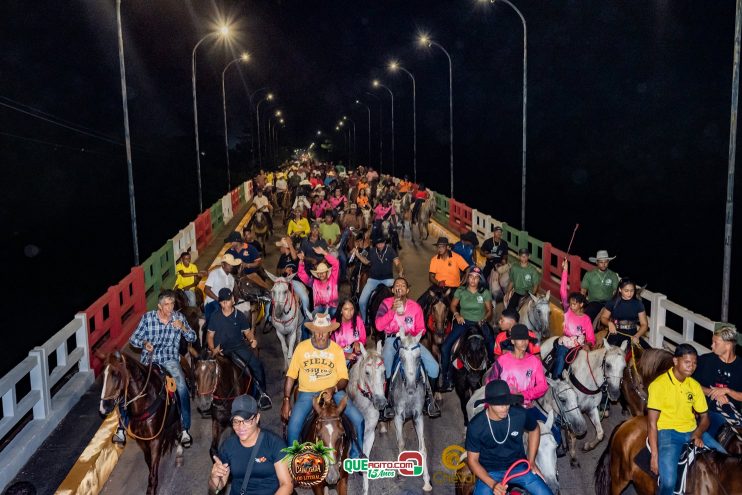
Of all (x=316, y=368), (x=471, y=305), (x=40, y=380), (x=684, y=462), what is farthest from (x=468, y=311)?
(x=40, y=380)

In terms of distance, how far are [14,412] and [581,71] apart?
122 m

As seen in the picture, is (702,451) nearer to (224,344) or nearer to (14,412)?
(224,344)

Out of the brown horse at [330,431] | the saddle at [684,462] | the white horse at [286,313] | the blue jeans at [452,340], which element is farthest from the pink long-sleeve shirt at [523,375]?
the white horse at [286,313]

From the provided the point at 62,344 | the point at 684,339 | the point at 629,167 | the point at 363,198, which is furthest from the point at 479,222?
the point at 629,167

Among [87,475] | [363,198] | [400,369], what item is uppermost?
[363,198]

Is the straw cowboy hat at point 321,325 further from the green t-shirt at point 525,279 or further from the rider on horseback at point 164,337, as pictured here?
the green t-shirt at point 525,279

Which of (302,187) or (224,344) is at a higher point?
(302,187)

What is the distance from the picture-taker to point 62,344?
11984mm

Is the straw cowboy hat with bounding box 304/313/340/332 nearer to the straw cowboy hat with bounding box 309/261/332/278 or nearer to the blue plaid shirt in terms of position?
the blue plaid shirt

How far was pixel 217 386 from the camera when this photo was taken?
10125mm

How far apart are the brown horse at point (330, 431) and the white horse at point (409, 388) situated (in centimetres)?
145

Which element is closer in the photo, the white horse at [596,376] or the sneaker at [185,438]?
the white horse at [596,376]

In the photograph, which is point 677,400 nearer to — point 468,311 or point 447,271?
point 468,311

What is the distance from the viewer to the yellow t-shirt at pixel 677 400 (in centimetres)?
768
